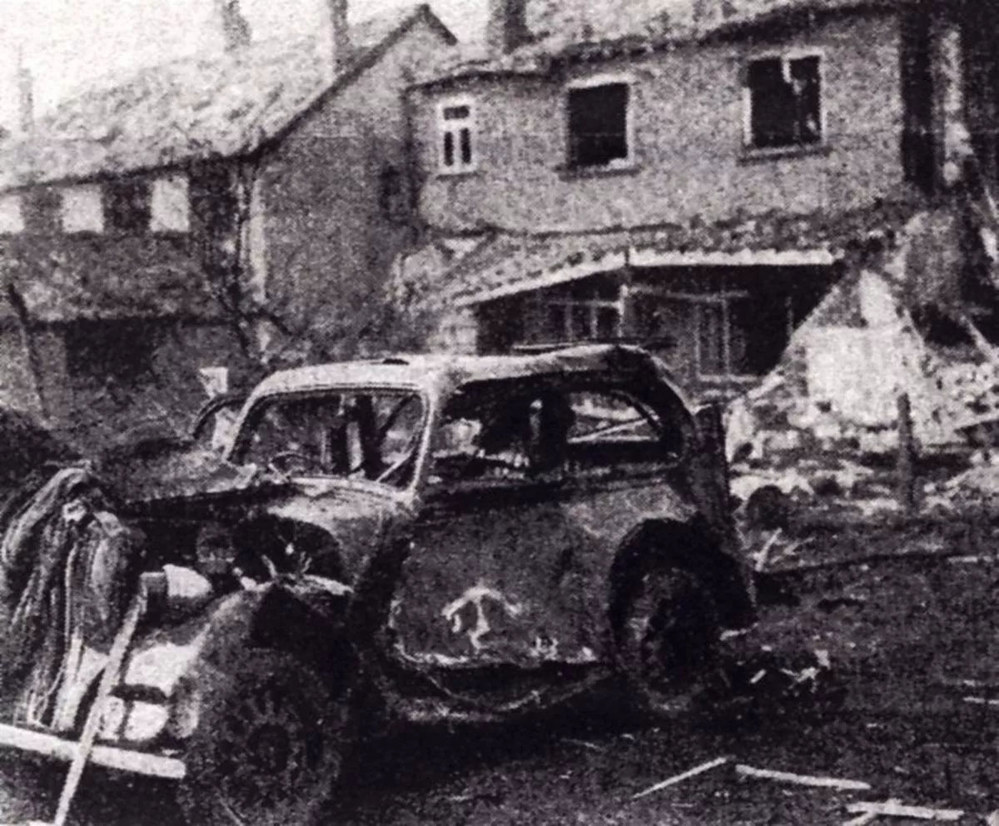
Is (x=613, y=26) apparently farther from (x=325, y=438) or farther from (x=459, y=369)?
(x=459, y=369)

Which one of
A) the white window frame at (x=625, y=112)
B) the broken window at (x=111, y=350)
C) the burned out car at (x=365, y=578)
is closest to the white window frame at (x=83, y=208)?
the broken window at (x=111, y=350)

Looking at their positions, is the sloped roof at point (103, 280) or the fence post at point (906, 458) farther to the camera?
the sloped roof at point (103, 280)

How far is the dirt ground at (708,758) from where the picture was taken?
4.04 m

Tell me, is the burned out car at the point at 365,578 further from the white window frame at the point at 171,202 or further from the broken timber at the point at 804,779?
the white window frame at the point at 171,202

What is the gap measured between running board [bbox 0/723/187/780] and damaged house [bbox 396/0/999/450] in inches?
301

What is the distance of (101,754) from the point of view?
3676 millimetres

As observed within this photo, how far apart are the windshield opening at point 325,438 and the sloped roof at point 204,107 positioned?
32.4 ft

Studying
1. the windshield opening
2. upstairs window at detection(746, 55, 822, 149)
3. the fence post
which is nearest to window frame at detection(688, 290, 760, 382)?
upstairs window at detection(746, 55, 822, 149)

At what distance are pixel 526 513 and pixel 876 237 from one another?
7.92 m

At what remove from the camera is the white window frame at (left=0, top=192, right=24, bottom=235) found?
11258 mm

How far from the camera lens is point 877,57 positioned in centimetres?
1241

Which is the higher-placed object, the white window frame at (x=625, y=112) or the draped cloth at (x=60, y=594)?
the white window frame at (x=625, y=112)

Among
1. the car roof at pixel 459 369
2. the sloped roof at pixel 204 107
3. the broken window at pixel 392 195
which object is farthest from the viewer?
the broken window at pixel 392 195

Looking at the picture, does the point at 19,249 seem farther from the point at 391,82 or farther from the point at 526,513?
the point at 526,513
